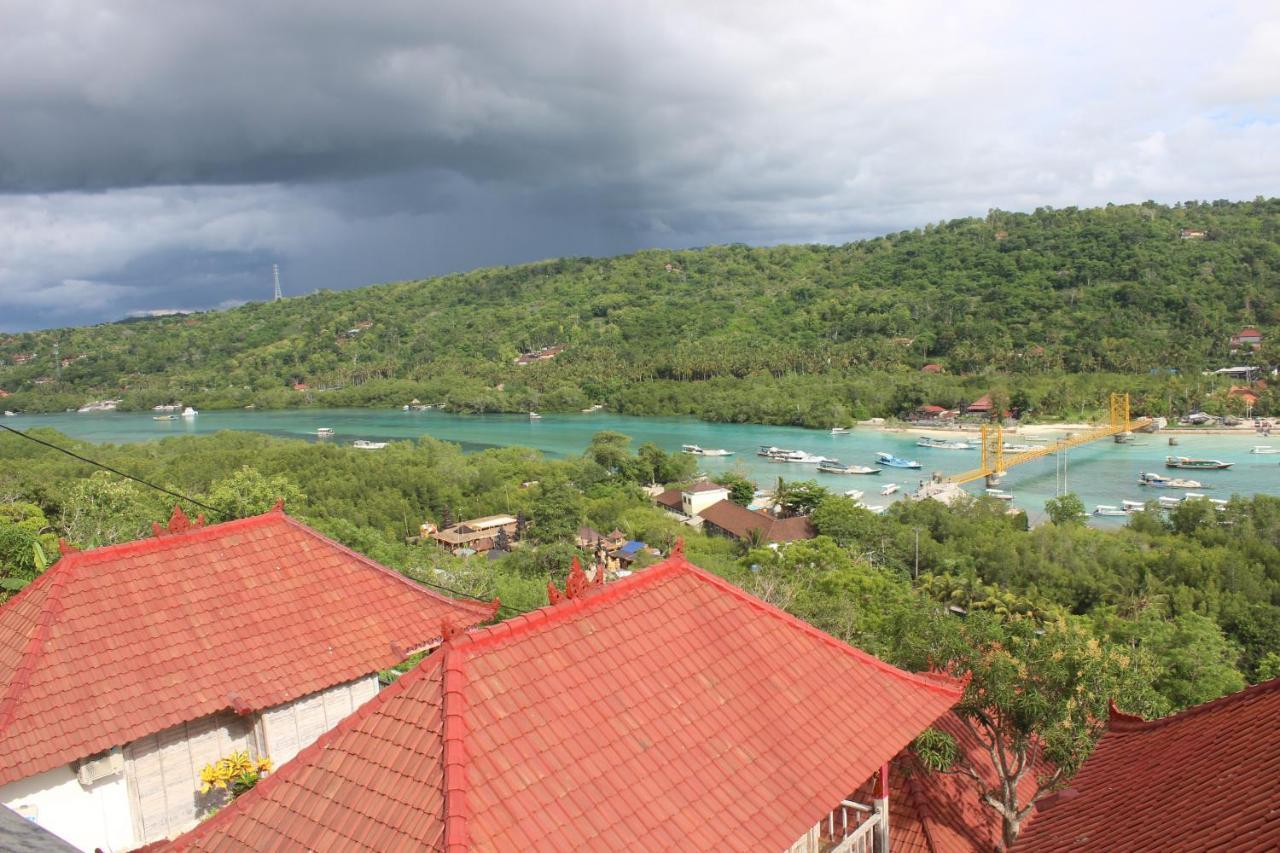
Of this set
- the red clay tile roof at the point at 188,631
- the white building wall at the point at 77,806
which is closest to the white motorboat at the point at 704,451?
the red clay tile roof at the point at 188,631

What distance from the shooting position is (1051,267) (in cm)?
9750

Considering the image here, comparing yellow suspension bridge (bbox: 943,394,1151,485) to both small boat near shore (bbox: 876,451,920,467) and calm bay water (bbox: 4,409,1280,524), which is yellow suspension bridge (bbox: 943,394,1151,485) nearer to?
calm bay water (bbox: 4,409,1280,524)

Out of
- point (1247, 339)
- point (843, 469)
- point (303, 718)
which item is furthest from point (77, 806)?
point (1247, 339)

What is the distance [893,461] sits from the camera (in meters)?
52.5

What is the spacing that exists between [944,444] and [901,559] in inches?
1337

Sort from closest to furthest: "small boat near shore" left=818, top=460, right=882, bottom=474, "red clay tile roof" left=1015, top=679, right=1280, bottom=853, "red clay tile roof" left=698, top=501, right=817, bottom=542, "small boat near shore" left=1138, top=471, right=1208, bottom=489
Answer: "red clay tile roof" left=1015, top=679, right=1280, bottom=853 < "red clay tile roof" left=698, top=501, right=817, bottom=542 < "small boat near shore" left=1138, top=471, right=1208, bottom=489 < "small boat near shore" left=818, top=460, right=882, bottom=474

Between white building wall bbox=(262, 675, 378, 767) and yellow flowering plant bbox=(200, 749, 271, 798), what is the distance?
0.37m

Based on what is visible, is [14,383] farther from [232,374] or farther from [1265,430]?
[1265,430]

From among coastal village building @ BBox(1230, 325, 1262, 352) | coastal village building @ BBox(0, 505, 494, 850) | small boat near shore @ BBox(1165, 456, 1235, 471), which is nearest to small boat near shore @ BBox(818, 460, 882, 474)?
small boat near shore @ BBox(1165, 456, 1235, 471)

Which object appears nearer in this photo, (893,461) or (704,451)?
(893,461)

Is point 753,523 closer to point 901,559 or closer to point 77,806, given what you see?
point 901,559

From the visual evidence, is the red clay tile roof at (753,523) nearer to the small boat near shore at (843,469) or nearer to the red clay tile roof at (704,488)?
the red clay tile roof at (704,488)

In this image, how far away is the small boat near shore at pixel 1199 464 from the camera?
153ft

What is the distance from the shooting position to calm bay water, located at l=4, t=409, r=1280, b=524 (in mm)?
45438
